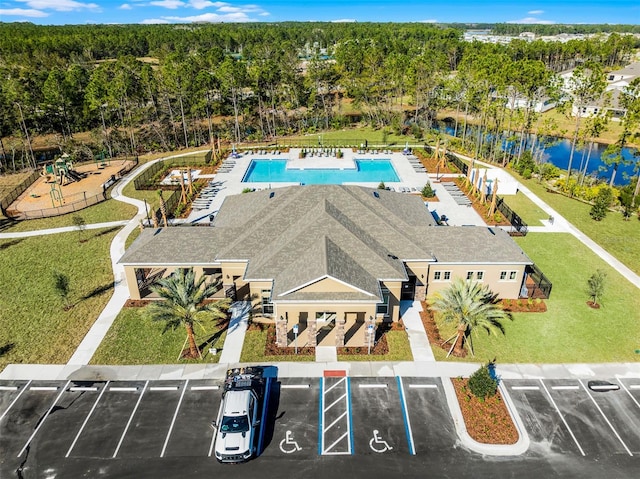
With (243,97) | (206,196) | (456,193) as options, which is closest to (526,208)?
(456,193)

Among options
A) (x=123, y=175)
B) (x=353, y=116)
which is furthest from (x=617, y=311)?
(x=353, y=116)

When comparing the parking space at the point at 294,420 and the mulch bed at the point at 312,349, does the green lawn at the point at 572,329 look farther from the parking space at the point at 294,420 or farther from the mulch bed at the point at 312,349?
the parking space at the point at 294,420

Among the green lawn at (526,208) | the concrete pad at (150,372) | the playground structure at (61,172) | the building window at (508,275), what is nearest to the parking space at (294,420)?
the concrete pad at (150,372)

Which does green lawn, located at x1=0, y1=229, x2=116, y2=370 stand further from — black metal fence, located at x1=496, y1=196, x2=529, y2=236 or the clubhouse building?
black metal fence, located at x1=496, y1=196, x2=529, y2=236

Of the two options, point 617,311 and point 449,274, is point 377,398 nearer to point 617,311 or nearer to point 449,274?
point 449,274

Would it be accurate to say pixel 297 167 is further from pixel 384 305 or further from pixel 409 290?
pixel 384 305

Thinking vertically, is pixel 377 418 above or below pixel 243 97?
below
